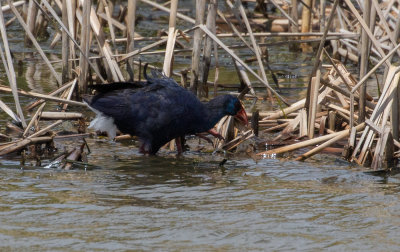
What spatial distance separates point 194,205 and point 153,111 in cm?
117

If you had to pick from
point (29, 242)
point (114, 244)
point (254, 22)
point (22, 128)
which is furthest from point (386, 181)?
point (254, 22)

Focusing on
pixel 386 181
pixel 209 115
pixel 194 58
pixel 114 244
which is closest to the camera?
pixel 114 244

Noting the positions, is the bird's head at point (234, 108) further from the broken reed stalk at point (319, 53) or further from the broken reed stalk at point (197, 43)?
the broken reed stalk at point (197, 43)

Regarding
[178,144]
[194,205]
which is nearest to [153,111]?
[178,144]

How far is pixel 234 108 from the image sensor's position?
195 inches

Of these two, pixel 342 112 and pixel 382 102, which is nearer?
pixel 382 102

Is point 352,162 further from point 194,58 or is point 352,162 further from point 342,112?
point 194,58

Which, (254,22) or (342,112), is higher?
(254,22)

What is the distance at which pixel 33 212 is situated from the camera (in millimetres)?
3572

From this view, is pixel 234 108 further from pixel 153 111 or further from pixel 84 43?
pixel 84 43

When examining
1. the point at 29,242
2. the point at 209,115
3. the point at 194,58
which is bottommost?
the point at 29,242

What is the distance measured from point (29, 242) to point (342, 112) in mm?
2783

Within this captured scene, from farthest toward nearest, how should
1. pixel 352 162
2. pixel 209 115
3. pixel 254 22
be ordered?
1. pixel 254 22
2. pixel 209 115
3. pixel 352 162

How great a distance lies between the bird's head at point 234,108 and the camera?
194 inches
